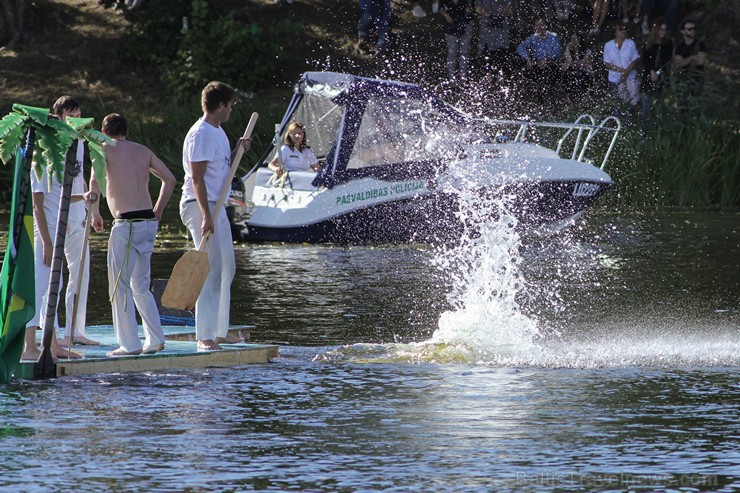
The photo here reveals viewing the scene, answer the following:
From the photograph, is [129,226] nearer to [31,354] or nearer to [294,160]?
[31,354]

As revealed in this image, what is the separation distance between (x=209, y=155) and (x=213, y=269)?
2.49 feet

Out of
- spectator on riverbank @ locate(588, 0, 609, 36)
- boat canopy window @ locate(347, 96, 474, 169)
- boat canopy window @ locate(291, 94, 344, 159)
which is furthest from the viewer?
spectator on riverbank @ locate(588, 0, 609, 36)

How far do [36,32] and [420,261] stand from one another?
18.5m

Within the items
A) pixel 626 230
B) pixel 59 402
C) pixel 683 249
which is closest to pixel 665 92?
pixel 626 230

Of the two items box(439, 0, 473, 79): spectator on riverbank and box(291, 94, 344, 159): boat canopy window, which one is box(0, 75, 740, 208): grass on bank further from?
box(291, 94, 344, 159): boat canopy window

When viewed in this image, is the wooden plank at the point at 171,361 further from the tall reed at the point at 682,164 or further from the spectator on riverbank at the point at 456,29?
the spectator on riverbank at the point at 456,29

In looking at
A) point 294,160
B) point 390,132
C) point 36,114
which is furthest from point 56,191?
point 294,160

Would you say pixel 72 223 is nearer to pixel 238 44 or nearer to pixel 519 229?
pixel 519 229

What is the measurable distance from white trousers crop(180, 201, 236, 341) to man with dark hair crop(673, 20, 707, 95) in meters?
16.2

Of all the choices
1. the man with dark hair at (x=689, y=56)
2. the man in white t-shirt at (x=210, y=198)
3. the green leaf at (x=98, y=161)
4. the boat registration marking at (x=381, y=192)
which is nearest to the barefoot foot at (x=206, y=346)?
the man in white t-shirt at (x=210, y=198)

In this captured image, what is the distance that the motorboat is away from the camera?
21312 millimetres

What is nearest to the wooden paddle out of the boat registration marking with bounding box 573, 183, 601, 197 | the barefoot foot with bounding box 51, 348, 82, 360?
the barefoot foot with bounding box 51, 348, 82, 360

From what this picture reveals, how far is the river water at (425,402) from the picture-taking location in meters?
8.57

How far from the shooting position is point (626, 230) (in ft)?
73.3
